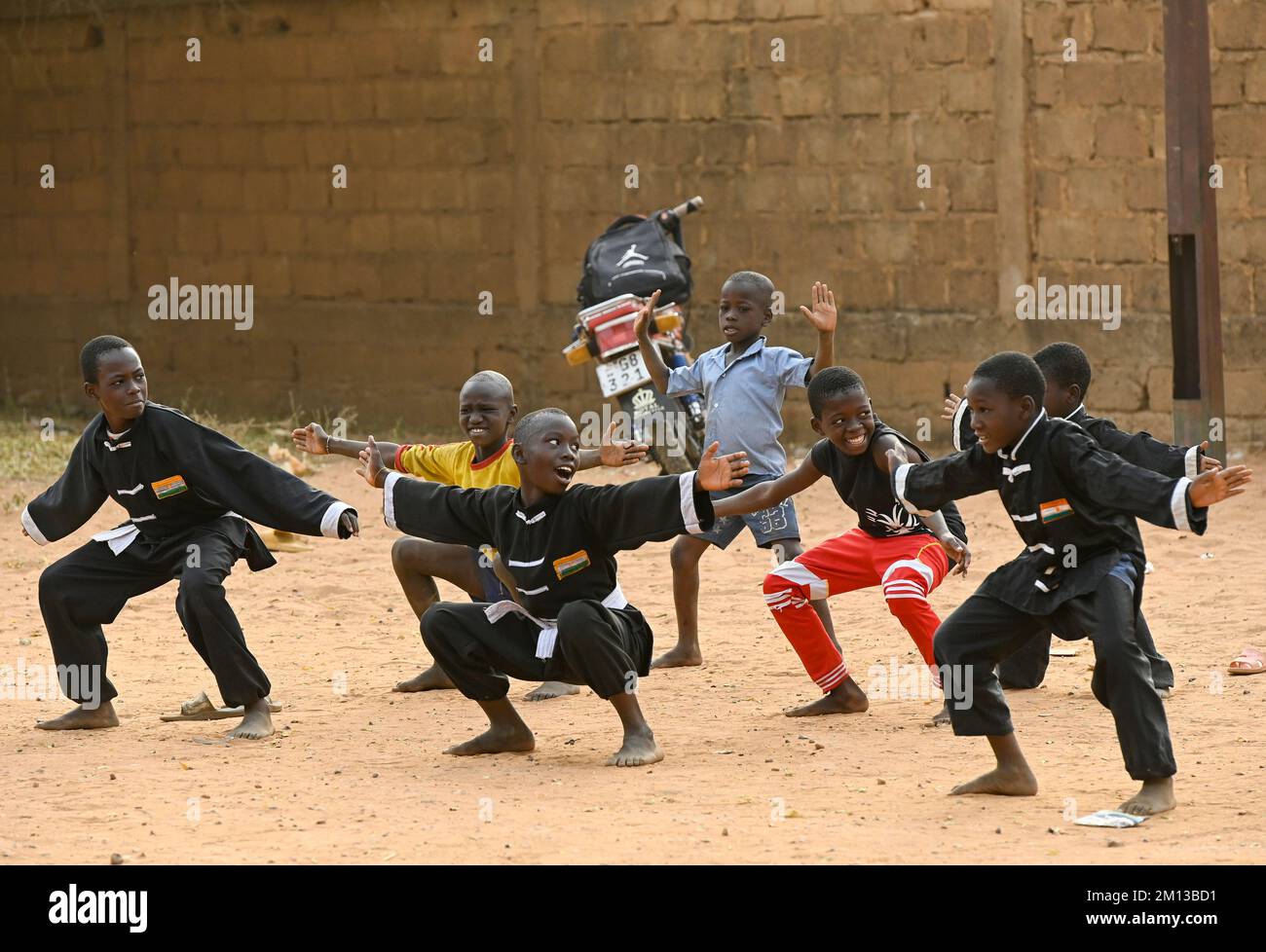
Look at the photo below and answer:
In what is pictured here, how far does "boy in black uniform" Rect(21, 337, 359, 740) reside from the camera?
21.2 feet

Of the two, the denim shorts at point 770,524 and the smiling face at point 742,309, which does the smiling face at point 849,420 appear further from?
the smiling face at point 742,309

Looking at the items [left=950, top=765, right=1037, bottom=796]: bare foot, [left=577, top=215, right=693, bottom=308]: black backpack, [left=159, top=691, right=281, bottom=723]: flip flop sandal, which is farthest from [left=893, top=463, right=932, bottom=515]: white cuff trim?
[left=577, top=215, right=693, bottom=308]: black backpack

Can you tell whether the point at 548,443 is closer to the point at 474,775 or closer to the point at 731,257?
the point at 474,775

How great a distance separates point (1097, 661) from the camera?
5.09 metres

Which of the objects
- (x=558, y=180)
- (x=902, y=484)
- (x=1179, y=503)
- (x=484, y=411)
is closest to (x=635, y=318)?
(x=484, y=411)

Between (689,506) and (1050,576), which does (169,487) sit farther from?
(1050,576)

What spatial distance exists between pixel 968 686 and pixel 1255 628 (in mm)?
2979

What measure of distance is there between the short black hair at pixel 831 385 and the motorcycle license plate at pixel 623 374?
3.49 meters

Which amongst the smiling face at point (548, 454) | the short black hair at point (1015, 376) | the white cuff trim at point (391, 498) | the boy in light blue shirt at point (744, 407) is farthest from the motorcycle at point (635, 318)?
the short black hair at point (1015, 376)

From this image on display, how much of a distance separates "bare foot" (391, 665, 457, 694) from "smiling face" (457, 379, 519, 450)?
1.05 m

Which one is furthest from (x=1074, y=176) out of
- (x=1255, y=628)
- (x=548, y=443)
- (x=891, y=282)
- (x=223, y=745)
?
(x=223, y=745)

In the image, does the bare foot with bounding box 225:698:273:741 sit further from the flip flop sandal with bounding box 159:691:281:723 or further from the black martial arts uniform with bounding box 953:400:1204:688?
the black martial arts uniform with bounding box 953:400:1204:688

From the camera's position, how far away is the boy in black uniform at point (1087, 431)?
6.12 metres

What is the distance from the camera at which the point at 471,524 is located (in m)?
6.08
